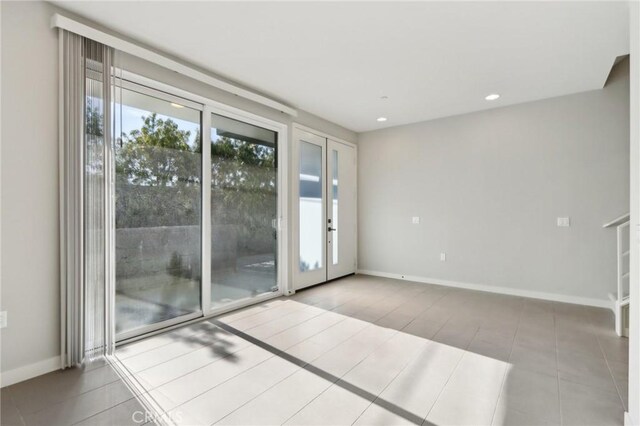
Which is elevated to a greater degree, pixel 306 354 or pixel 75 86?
pixel 75 86

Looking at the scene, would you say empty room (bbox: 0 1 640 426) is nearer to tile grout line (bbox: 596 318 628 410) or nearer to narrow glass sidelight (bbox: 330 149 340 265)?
tile grout line (bbox: 596 318 628 410)

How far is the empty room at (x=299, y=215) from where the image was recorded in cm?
213

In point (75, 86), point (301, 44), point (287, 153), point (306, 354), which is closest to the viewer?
point (75, 86)

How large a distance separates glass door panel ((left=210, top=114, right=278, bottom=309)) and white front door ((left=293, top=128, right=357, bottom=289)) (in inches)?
18.7

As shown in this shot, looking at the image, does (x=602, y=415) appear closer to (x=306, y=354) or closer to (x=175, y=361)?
(x=306, y=354)

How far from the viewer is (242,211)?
155 inches

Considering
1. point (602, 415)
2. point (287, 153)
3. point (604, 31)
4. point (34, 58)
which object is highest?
point (604, 31)

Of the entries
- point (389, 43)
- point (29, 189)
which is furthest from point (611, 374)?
point (29, 189)

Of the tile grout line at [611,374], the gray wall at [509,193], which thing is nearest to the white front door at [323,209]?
the gray wall at [509,193]

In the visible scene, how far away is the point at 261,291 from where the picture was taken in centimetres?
423

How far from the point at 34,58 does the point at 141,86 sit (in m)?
0.80

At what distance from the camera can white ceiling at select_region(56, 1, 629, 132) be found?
7.85 ft

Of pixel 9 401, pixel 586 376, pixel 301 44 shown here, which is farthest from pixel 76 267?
pixel 586 376

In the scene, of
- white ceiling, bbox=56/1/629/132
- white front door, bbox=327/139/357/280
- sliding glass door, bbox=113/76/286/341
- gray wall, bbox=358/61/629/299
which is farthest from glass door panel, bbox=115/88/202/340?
gray wall, bbox=358/61/629/299
